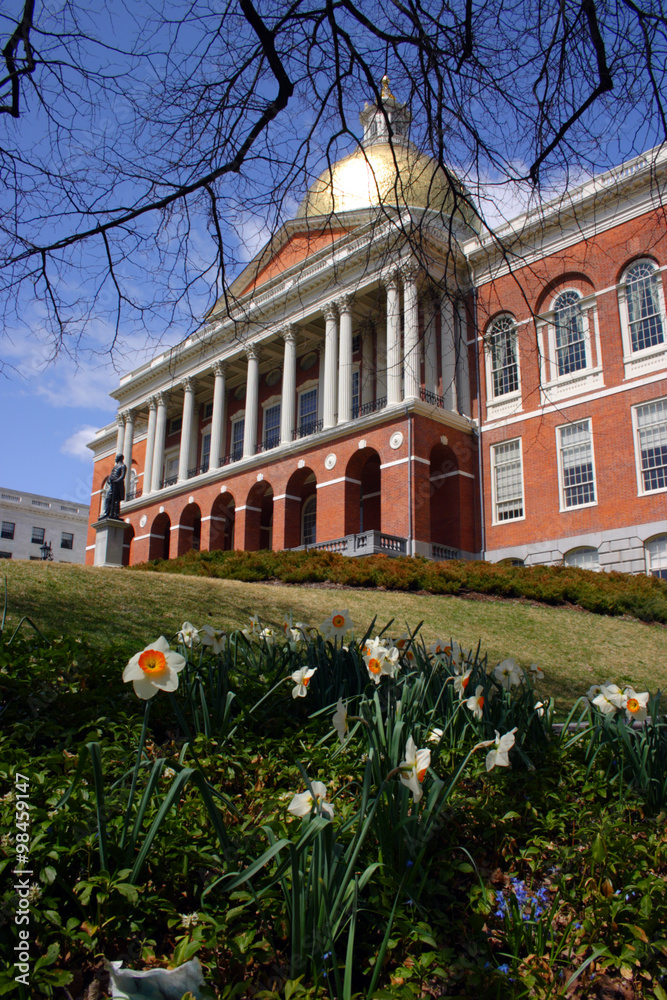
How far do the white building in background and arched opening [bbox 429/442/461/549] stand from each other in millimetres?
57733

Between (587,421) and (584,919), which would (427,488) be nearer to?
(587,421)

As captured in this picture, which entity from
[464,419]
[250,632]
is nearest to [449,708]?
[250,632]

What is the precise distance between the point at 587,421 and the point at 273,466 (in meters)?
15.7

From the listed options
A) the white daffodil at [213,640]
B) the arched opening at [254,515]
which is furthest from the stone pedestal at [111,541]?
the white daffodil at [213,640]

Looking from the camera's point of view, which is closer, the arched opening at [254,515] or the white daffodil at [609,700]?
the white daffodil at [609,700]

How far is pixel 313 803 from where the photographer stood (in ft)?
8.34

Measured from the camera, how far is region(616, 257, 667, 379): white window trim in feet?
81.3

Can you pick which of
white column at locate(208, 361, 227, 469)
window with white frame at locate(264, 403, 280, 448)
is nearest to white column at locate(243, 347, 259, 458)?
window with white frame at locate(264, 403, 280, 448)

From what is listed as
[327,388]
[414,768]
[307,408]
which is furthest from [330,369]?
[414,768]

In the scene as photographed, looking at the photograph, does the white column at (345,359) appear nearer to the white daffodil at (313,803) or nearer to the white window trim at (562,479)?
the white window trim at (562,479)

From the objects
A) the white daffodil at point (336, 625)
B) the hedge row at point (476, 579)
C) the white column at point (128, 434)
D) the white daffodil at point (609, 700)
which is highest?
the white column at point (128, 434)

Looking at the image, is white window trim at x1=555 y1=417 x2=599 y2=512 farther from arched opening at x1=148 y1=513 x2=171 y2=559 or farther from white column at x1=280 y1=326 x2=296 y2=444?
arched opening at x1=148 y1=513 x2=171 y2=559

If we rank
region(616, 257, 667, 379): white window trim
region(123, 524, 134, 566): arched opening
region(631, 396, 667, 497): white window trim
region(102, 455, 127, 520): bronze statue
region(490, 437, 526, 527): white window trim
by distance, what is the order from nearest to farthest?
region(102, 455, 127, 520): bronze statue
region(631, 396, 667, 497): white window trim
region(616, 257, 667, 379): white window trim
region(490, 437, 526, 527): white window trim
region(123, 524, 134, 566): arched opening

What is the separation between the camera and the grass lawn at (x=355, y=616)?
27.9ft
